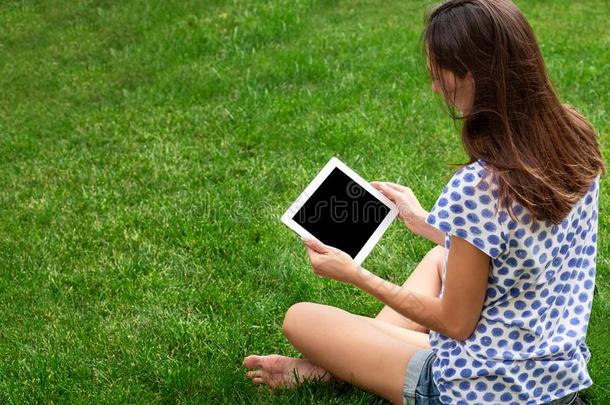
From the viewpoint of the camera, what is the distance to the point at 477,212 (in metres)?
2.28

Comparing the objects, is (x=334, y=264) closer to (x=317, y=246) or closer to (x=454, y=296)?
(x=317, y=246)

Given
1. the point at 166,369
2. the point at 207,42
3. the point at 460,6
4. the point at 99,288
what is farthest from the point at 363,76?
the point at 460,6

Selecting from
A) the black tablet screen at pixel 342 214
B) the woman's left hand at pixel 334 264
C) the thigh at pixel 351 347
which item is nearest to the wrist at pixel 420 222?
the black tablet screen at pixel 342 214

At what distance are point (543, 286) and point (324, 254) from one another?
1.98 feet

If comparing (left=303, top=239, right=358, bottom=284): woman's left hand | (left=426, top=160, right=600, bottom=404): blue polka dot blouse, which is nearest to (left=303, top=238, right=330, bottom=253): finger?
(left=303, top=239, right=358, bottom=284): woman's left hand

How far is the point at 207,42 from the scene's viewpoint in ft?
20.9

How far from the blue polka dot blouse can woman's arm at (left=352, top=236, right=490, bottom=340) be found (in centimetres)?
4

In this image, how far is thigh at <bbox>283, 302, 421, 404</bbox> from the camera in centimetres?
280

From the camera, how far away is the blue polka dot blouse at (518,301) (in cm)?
229

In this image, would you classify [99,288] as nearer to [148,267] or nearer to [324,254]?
[148,267]

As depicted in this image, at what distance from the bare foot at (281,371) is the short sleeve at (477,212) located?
969 mm

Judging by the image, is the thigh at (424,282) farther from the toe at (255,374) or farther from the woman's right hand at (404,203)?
the toe at (255,374)

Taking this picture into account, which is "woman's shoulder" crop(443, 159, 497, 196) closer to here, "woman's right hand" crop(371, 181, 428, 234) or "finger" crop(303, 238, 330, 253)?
"finger" crop(303, 238, 330, 253)

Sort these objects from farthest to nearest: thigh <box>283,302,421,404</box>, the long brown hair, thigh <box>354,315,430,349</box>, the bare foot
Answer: the bare foot
thigh <box>354,315,430,349</box>
thigh <box>283,302,421,404</box>
the long brown hair
